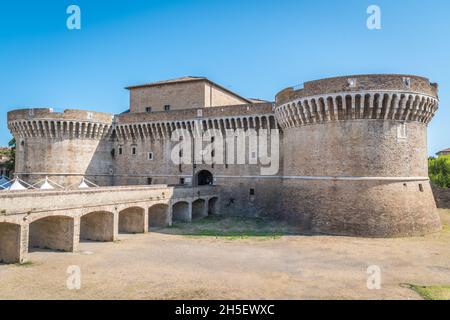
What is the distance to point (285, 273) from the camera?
46.4ft

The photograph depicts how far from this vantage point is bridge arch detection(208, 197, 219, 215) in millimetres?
31781

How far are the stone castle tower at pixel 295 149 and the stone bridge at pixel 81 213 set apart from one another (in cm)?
603

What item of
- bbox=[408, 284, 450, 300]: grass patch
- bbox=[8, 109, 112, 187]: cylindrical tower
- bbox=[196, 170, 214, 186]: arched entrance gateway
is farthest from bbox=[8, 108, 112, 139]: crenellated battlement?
bbox=[408, 284, 450, 300]: grass patch

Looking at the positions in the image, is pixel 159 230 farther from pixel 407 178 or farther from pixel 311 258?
pixel 407 178

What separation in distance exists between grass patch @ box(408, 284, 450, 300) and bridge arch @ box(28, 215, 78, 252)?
52.4ft

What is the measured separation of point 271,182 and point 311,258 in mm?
13028

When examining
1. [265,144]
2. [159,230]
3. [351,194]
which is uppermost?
[265,144]

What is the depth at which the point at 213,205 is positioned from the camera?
32.1m

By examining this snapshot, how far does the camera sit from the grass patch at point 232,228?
74.1ft

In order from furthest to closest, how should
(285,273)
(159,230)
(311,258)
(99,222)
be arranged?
(159,230) → (99,222) → (311,258) → (285,273)

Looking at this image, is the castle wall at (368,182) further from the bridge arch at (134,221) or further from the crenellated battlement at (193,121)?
the bridge arch at (134,221)

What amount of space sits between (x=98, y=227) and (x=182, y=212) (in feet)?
28.2
